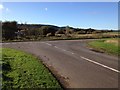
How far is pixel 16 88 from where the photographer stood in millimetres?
10422

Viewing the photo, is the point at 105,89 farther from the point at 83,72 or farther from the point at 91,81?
the point at 83,72

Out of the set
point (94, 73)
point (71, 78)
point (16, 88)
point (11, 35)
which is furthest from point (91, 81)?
point (11, 35)

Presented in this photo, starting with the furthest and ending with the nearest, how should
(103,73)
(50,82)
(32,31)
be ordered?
(32,31) < (103,73) < (50,82)

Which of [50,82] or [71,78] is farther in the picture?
[71,78]

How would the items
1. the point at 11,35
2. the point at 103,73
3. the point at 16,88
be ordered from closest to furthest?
the point at 16,88 < the point at 103,73 < the point at 11,35

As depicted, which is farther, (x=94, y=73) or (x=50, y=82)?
(x=94, y=73)

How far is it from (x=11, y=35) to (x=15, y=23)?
435 cm

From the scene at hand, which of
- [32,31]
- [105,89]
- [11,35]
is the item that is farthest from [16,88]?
[32,31]

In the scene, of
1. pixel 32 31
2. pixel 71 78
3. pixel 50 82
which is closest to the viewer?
pixel 50 82

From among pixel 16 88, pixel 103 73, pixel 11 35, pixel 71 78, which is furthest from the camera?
pixel 11 35

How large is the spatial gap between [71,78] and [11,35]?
171 feet

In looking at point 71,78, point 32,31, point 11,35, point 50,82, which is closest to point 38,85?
point 50,82

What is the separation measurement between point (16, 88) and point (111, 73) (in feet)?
18.0

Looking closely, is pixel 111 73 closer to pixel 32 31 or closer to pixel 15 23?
pixel 15 23
